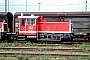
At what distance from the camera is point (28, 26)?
20.9 m

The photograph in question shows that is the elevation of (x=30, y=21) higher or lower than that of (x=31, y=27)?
higher

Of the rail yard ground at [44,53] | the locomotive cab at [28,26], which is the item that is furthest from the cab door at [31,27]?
the rail yard ground at [44,53]

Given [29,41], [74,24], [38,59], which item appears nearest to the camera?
[38,59]

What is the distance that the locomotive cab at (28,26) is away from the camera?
20.7m

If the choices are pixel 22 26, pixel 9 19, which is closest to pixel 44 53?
pixel 22 26

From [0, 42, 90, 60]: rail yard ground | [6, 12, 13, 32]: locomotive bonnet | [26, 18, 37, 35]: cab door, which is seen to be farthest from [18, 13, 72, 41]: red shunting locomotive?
[0, 42, 90, 60]: rail yard ground

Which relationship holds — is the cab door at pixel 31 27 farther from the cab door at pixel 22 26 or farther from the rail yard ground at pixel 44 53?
the rail yard ground at pixel 44 53

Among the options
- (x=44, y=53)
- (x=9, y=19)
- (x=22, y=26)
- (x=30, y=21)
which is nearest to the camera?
(x=44, y=53)

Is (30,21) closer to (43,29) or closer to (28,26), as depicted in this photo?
(28,26)

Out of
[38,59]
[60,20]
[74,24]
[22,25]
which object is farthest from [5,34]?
[38,59]

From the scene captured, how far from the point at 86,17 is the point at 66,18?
2001 millimetres

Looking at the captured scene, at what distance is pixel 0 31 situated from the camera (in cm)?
2120

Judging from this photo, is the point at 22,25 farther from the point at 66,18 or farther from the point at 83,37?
the point at 83,37

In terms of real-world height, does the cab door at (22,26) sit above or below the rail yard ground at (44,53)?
above
